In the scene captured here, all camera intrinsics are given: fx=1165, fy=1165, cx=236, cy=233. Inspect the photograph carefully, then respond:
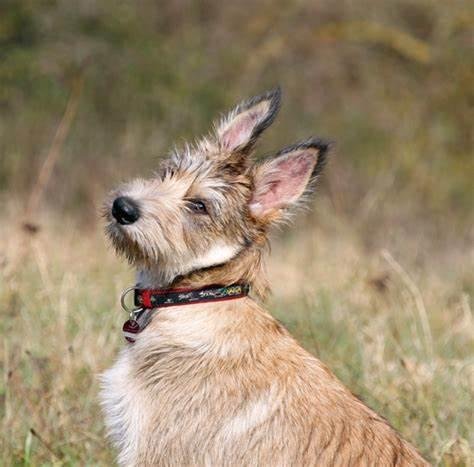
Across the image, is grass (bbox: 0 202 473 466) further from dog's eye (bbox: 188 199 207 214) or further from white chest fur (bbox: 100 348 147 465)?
dog's eye (bbox: 188 199 207 214)

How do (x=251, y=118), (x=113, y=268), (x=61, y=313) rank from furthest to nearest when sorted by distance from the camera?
(x=113, y=268), (x=61, y=313), (x=251, y=118)

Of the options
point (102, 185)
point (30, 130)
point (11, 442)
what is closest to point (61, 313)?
point (11, 442)

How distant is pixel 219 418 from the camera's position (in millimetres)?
4883

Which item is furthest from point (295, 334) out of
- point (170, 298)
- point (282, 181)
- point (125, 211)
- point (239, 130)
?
point (125, 211)

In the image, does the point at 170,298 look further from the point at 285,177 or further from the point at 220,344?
the point at 285,177

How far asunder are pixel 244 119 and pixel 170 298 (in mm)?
1050

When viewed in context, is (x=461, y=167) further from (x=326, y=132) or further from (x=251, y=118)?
(x=251, y=118)

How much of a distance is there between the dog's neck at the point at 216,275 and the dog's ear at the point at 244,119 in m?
0.59

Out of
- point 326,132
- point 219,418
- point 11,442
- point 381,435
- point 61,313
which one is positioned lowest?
point 381,435

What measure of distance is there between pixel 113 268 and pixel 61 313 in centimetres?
223

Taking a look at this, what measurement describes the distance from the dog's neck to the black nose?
249 millimetres

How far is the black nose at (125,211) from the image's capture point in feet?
16.8

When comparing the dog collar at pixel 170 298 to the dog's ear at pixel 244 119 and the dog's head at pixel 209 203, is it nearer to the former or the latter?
the dog's head at pixel 209 203

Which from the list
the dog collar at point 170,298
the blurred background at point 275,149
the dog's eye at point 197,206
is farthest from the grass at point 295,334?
the dog's eye at point 197,206
